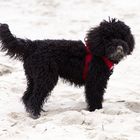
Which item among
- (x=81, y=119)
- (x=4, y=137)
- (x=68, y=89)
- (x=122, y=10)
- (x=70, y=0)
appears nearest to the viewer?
(x=4, y=137)

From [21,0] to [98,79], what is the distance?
18.3ft

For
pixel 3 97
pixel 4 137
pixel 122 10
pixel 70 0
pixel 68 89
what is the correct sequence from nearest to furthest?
pixel 4 137, pixel 3 97, pixel 68 89, pixel 122 10, pixel 70 0

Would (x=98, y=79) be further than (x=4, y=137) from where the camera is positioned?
Yes

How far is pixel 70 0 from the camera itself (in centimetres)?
1065

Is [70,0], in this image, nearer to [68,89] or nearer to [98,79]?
[68,89]

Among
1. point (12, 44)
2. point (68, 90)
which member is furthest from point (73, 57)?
point (68, 90)

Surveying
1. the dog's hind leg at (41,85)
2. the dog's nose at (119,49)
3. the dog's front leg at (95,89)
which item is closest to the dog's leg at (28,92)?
the dog's hind leg at (41,85)

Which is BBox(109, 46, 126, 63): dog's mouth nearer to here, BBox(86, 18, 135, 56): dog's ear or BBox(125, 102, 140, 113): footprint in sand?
BBox(86, 18, 135, 56): dog's ear

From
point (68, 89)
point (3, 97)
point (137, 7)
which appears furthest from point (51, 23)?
point (3, 97)

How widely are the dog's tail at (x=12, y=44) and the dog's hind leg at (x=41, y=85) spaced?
0.26 meters

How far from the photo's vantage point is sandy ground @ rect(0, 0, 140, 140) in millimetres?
4750

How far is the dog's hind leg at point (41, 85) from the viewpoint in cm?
546

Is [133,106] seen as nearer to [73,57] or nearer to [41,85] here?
[73,57]

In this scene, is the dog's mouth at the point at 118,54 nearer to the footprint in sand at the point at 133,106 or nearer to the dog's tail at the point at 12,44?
the footprint in sand at the point at 133,106
